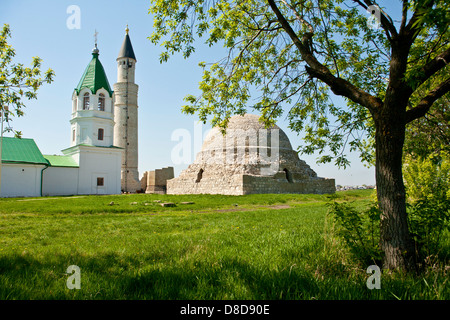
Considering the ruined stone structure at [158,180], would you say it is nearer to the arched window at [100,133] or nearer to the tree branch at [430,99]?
the arched window at [100,133]

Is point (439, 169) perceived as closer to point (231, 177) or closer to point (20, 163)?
point (231, 177)

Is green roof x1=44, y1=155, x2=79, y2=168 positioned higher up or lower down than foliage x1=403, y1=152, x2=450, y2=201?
higher up

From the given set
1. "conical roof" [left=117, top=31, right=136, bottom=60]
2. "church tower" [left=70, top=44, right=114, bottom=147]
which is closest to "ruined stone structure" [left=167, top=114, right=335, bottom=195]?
"church tower" [left=70, top=44, right=114, bottom=147]

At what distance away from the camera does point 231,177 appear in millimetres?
25391

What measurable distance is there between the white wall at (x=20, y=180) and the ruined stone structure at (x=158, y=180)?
12402 mm

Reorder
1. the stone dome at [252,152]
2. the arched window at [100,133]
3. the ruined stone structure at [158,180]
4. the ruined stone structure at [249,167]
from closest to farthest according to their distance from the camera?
the ruined stone structure at [249,167], the stone dome at [252,152], the arched window at [100,133], the ruined stone structure at [158,180]

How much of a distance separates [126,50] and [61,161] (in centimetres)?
1730

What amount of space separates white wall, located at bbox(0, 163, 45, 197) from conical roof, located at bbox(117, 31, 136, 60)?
18529mm

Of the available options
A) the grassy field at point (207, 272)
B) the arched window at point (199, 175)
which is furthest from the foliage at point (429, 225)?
the arched window at point (199, 175)

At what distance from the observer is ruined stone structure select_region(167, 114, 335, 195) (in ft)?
84.4

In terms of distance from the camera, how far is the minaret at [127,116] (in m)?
35.9

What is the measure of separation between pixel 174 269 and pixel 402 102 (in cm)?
310

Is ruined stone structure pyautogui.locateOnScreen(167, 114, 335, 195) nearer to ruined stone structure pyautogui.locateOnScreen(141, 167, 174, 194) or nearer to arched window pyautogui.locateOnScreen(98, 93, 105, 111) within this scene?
ruined stone structure pyautogui.locateOnScreen(141, 167, 174, 194)
